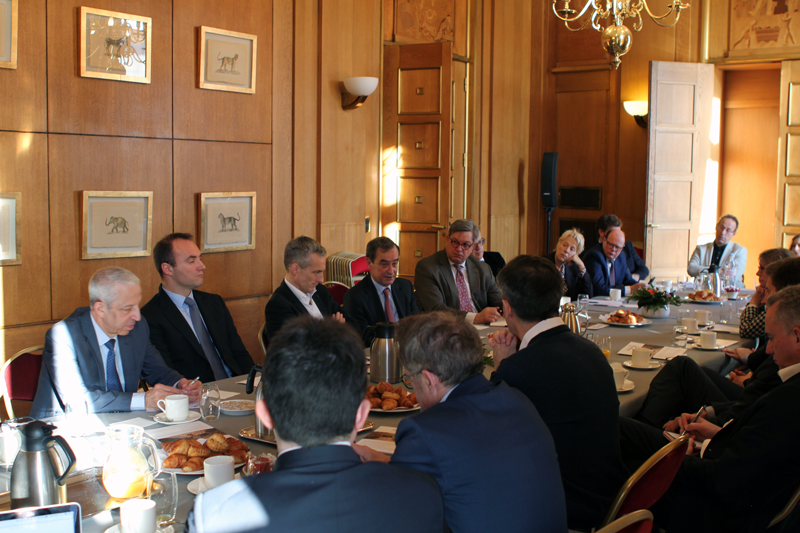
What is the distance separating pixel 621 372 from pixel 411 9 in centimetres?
659

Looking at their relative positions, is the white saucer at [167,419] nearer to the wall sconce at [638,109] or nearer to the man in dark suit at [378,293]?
the man in dark suit at [378,293]

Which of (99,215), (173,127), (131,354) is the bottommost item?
(131,354)

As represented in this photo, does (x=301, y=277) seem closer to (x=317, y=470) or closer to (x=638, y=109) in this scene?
(x=317, y=470)

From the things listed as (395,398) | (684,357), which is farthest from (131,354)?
(684,357)

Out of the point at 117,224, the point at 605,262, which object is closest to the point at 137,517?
the point at 117,224

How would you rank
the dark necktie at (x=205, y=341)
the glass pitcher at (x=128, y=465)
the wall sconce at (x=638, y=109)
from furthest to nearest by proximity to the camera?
the wall sconce at (x=638, y=109) → the dark necktie at (x=205, y=341) → the glass pitcher at (x=128, y=465)

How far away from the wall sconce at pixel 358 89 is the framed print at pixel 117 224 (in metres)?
2.21

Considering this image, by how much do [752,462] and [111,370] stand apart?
8.22 ft

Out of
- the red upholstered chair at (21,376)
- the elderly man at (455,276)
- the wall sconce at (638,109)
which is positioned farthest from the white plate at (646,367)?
the wall sconce at (638,109)

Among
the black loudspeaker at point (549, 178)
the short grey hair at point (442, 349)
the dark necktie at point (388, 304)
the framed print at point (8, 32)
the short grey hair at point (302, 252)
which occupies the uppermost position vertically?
the framed print at point (8, 32)

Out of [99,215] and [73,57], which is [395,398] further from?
[73,57]

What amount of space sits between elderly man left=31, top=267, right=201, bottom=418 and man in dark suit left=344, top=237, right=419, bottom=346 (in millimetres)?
1521

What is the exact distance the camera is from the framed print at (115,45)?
4582mm

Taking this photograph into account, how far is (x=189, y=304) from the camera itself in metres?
3.75
